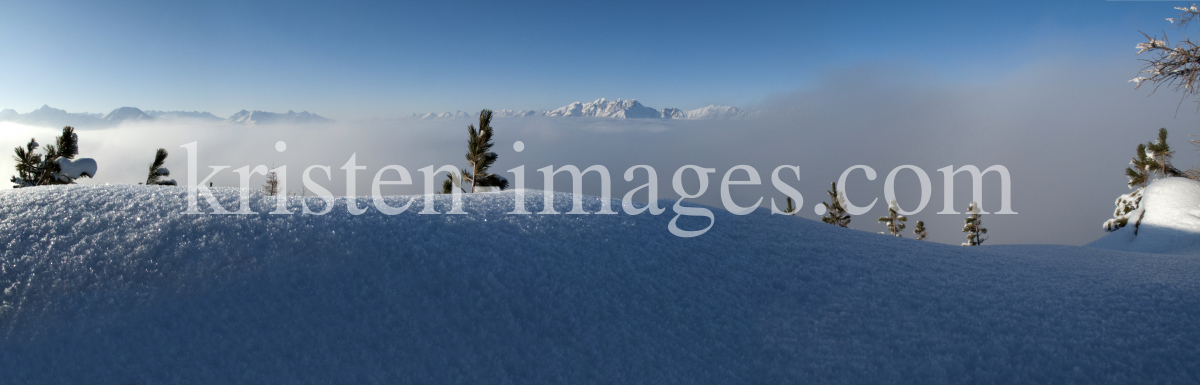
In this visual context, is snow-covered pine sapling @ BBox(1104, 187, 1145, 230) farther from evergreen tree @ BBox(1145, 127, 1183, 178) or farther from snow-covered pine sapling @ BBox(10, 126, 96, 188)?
snow-covered pine sapling @ BBox(10, 126, 96, 188)

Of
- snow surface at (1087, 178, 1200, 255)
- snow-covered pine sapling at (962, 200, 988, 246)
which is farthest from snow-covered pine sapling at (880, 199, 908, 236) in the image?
snow surface at (1087, 178, 1200, 255)

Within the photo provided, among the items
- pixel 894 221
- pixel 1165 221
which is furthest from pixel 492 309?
pixel 894 221

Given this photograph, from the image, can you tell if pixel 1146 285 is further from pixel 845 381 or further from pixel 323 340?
pixel 323 340

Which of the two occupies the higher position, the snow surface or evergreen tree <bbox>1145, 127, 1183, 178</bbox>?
evergreen tree <bbox>1145, 127, 1183, 178</bbox>

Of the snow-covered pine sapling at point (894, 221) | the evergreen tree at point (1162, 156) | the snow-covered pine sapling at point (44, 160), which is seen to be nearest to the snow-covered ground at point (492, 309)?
the snow-covered pine sapling at point (44, 160)

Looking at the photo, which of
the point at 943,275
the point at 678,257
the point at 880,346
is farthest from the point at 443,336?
the point at 943,275

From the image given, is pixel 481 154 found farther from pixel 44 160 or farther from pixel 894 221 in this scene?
pixel 894 221

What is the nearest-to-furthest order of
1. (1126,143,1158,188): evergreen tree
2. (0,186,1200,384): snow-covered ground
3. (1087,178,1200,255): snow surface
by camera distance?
(0,186,1200,384): snow-covered ground → (1087,178,1200,255): snow surface → (1126,143,1158,188): evergreen tree
